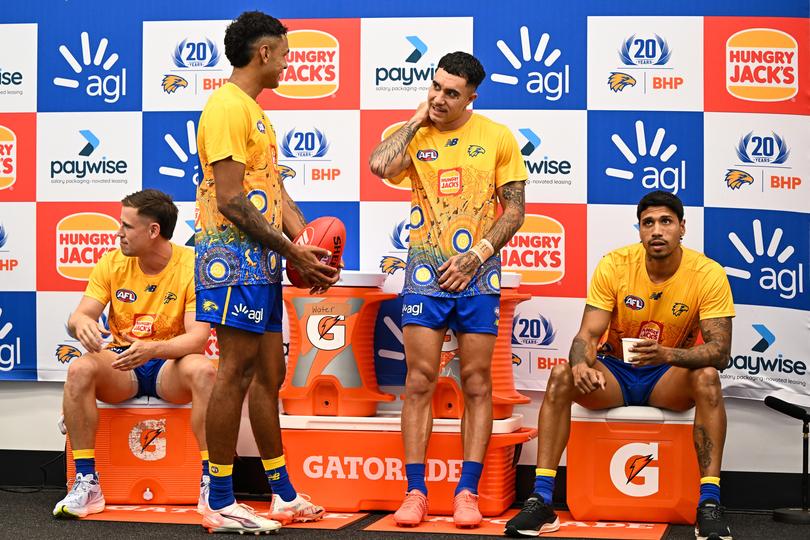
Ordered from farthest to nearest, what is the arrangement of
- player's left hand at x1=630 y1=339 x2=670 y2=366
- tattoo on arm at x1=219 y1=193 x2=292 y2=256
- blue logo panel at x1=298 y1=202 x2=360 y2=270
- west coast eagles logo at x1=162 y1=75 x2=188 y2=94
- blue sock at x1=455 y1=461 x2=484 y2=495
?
west coast eagles logo at x1=162 y1=75 x2=188 y2=94 < blue logo panel at x1=298 y1=202 x2=360 y2=270 < blue sock at x1=455 y1=461 x2=484 y2=495 < player's left hand at x1=630 y1=339 x2=670 y2=366 < tattoo on arm at x1=219 y1=193 x2=292 y2=256

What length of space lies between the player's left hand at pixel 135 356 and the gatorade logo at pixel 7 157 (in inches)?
48.1

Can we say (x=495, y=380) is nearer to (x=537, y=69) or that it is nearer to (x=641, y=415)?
(x=641, y=415)

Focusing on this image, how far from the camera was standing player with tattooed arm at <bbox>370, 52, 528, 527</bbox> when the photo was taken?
3.72 meters

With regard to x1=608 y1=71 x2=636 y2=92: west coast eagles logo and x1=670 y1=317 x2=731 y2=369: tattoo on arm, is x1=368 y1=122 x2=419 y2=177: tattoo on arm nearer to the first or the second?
x1=608 y1=71 x2=636 y2=92: west coast eagles logo

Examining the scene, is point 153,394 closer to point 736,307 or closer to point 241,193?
point 241,193

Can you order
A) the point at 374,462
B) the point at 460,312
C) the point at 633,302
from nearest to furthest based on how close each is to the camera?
the point at 460,312 < the point at 633,302 < the point at 374,462

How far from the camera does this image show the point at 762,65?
425cm

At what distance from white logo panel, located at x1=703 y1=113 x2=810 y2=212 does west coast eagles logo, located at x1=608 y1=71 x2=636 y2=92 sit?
1.13 ft

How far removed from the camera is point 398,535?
3428 millimetres

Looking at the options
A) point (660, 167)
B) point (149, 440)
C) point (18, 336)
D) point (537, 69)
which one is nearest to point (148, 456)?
point (149, 440)

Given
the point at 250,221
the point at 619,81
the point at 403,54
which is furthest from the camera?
the point at 403,54

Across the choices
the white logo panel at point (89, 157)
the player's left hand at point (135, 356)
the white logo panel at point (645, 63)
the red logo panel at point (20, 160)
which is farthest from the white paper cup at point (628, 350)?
the red logo panel at point (20, 160)

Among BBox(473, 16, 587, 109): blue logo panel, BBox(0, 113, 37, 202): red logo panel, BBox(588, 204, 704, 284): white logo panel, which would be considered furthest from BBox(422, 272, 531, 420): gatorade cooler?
BBox(0, 113, 37, 202): red logo panel

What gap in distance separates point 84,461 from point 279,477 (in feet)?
2.48
